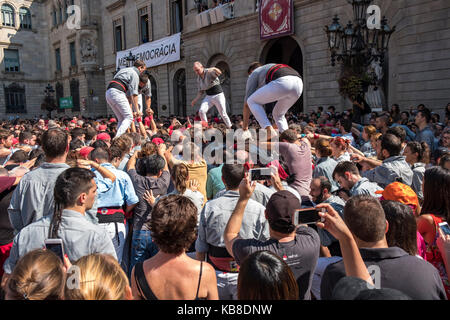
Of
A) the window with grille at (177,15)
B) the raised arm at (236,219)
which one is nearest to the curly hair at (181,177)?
the raised arm at (236,219)

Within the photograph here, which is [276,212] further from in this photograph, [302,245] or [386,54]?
[386,54]

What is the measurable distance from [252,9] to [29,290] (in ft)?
58.2

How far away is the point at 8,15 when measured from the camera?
125ft

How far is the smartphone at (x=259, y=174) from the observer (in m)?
2.69

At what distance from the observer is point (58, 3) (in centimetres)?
3788

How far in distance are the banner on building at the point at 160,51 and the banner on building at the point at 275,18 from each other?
25.9ft

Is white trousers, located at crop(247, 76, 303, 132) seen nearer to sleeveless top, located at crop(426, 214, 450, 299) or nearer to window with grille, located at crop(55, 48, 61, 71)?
sleeveless top, located at crop(426, 214, 450, 299)

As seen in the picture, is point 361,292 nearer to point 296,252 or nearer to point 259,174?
point 296,252

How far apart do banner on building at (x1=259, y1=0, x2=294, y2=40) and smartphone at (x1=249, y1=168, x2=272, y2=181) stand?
1428cm

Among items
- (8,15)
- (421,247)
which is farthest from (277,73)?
(8,15)

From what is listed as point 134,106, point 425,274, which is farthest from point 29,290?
point 134,106

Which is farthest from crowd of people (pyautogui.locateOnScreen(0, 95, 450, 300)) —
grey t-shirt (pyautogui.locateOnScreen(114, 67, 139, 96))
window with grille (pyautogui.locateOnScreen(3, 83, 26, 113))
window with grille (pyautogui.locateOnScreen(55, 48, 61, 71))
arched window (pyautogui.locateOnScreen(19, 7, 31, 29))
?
arched window (pyautogui.locateOnScreen(19, 7, 31, 29))
